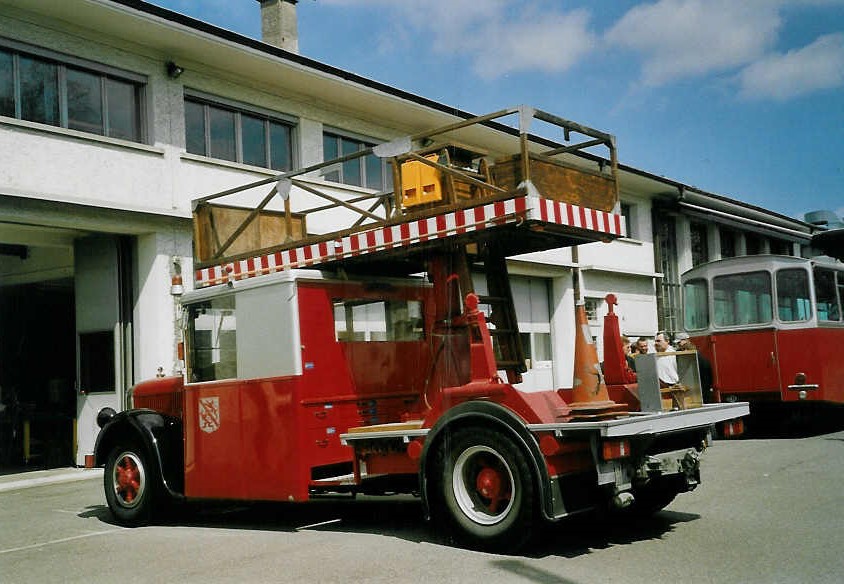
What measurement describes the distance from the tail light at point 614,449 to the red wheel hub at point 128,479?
5.04m

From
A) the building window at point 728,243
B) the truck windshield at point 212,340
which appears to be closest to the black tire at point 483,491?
the truck windshield at point 212,340

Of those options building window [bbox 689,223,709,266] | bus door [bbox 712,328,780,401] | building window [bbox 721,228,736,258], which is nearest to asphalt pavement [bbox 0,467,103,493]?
bus door [bbox 712,328,780,401]

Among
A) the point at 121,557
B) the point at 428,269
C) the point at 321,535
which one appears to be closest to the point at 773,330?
the point at 428,269

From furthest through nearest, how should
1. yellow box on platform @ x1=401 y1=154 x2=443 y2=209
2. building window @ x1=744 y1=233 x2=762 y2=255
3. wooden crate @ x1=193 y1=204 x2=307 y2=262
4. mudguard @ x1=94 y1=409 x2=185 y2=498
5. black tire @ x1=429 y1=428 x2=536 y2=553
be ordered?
building window @ x1=744 y1=233 x2=762 y2=255, wooden crate @ x1=193 y1=204 x2=307 y2=262, mudguard @ x1=94 y1=409 x2=185 y2=498, yellow box on platform @ x1=401 y1=154 x2=443 y2=209, black tire @ x1=429 y1=428 x2=536 y2=553

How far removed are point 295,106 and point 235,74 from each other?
1608 mm

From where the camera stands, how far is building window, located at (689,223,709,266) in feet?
101

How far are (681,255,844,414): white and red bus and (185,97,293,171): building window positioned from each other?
8.61 meters

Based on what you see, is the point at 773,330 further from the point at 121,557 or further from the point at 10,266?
the point at 10,266

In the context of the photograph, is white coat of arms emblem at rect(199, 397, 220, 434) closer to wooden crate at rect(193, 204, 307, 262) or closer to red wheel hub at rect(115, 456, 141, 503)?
red wheel hub at rect(115, 456, 141, 503)

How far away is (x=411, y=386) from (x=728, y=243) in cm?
2700

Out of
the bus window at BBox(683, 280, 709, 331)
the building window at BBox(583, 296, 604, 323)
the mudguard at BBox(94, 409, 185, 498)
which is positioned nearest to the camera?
the mudguard at BBox(94, 409, 185, 498)

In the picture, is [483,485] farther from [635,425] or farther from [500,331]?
[500,331]

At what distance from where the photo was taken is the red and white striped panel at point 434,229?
22.3ft

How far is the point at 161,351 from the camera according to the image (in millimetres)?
14984
